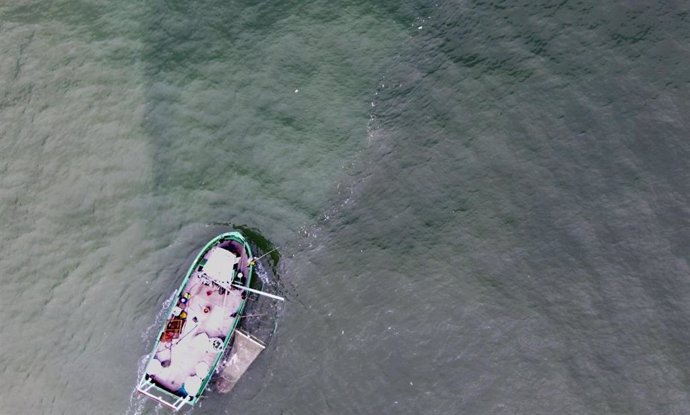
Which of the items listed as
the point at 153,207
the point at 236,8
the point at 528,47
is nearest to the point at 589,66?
the point at 528,47

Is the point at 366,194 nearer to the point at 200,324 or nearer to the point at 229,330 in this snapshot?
the point at 229,330

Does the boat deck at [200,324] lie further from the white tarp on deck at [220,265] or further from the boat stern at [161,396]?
the boat stern at [161,396]

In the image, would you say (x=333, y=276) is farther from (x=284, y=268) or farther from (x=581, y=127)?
(x=581, y=127)

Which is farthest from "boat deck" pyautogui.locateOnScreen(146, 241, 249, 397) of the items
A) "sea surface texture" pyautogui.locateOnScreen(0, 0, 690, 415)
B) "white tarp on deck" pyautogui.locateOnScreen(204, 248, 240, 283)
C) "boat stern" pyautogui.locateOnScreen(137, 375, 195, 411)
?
"sea surface texture" pyautogui.locateOnScreen(0, 0, 690, 415)

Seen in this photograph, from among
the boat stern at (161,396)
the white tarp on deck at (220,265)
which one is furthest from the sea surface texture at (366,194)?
the white tarp on deck at (220,265)

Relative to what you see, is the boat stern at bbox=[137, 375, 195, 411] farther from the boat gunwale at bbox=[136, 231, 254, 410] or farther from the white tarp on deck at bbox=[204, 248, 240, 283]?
the white tarp on deck at bbox=[204, 248, 240, 283]
